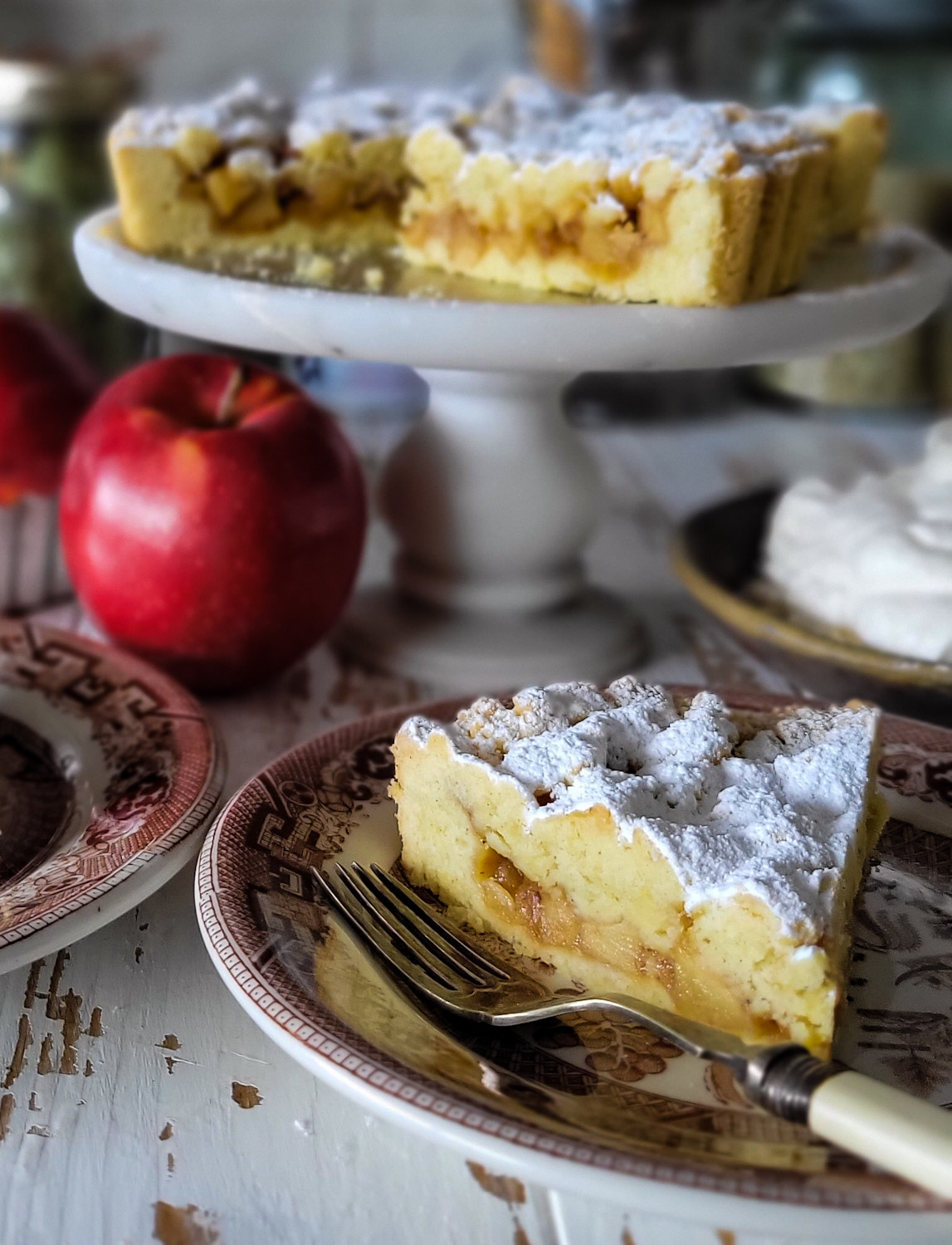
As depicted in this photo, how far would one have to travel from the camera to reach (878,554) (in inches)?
38.1

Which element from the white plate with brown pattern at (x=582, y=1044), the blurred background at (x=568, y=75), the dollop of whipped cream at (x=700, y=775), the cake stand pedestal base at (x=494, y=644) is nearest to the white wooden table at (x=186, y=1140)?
the white plate with brown pattern at (x=582, y=1044)

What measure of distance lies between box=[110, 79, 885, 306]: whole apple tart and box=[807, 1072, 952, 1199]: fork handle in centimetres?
55

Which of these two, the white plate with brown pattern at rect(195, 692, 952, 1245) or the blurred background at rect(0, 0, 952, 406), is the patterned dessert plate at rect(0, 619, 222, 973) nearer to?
the white plate with brown pattern at rect(195, 692, 952, 1245)

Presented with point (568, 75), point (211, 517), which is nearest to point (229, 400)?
point (211, 517)

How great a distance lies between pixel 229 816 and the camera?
0.69m

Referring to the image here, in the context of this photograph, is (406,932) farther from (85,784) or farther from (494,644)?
(494,644)

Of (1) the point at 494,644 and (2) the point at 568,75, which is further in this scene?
(2) the point at 568,75

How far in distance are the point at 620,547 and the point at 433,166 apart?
1.58ft

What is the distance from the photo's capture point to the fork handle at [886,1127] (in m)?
0.46

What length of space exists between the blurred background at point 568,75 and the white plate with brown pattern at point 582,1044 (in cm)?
89

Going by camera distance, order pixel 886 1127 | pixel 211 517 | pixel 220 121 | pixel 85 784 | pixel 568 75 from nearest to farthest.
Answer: pixel 886 1127
pixel 85 784
pixel 211 517
pixel 220 121
pixel 568 75

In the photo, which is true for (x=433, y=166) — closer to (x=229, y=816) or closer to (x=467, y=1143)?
(x=229, y=816)

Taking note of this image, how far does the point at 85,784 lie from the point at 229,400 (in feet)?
1.13

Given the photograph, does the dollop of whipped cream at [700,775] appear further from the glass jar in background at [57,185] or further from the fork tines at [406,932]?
the glass jar in background at [57,185]
